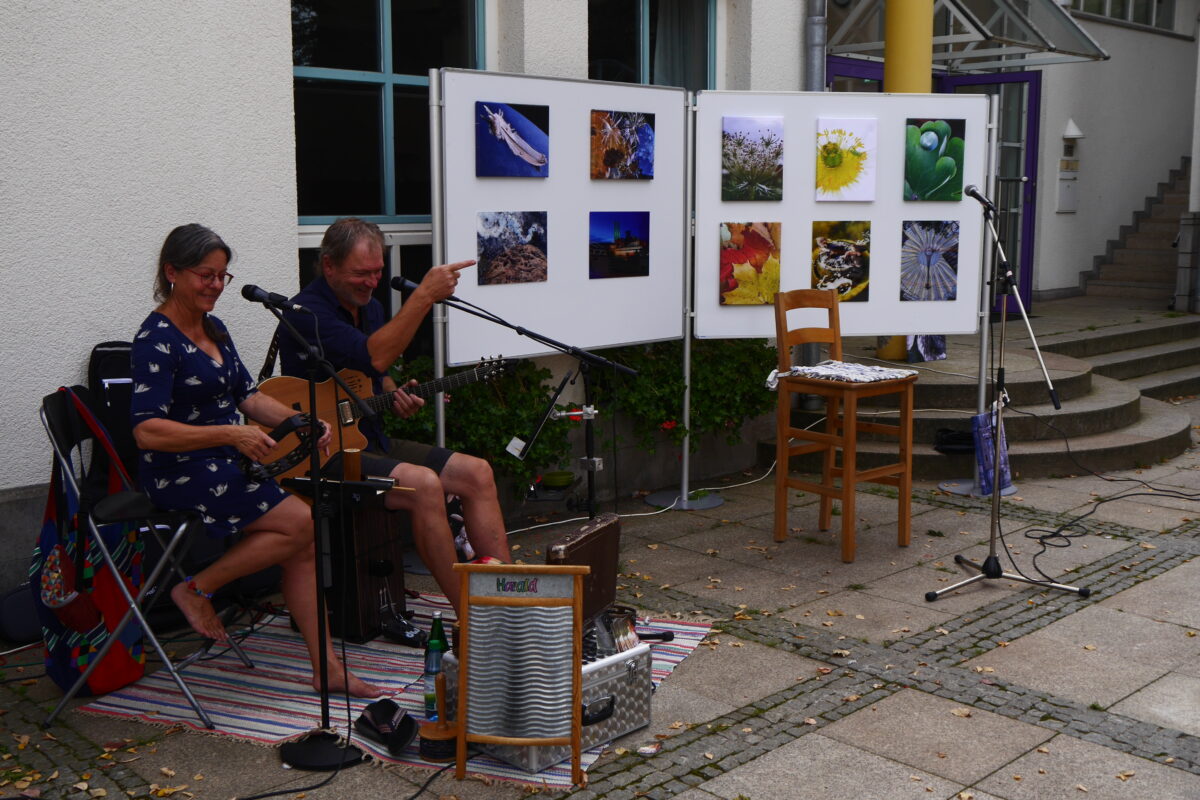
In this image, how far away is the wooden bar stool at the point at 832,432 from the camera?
6023mm

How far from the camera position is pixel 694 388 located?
7.26m

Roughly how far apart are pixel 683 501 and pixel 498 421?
4.63ft

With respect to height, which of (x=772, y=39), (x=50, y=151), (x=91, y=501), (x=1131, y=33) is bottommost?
(x=91, y=501)

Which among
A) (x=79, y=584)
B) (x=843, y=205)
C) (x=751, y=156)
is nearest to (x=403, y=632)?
(x=79, y=584)

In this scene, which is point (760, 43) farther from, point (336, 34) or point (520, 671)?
point (520, 671)

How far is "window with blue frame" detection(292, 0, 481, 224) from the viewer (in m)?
6.07

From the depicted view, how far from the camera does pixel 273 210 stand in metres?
5.69

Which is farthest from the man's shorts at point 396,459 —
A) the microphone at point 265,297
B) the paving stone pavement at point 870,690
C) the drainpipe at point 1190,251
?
the drainpipe at point 1190,251

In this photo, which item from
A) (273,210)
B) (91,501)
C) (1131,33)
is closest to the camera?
(91,501)

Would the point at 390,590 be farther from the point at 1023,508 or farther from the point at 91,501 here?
the point at 1023,508

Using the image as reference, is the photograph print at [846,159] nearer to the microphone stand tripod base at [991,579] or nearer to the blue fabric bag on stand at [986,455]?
the blue fabric bag on stand at [986,455]

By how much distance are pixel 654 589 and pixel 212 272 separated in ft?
8.01

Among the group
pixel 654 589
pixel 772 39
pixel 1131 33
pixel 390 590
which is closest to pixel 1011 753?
pixel 654 589

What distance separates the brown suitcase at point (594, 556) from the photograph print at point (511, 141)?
201cm
